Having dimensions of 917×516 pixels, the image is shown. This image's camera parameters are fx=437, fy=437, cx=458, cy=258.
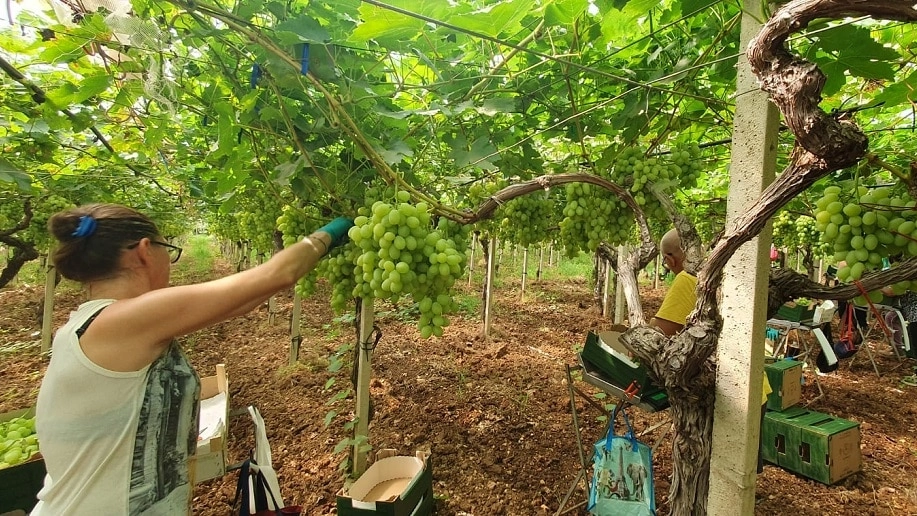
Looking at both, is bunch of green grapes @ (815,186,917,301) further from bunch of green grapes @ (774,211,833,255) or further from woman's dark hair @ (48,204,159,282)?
bunch of green grapes @ (774,211,833,255)

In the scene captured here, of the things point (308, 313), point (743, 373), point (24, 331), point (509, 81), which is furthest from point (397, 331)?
point (24, 331)

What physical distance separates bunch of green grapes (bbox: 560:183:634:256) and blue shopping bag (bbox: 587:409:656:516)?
1.14 m

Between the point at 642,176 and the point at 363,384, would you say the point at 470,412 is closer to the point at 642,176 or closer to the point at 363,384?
the point at 363,384

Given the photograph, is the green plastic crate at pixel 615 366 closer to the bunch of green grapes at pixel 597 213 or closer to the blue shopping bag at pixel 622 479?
the blue shopping bag at pixel 622 479

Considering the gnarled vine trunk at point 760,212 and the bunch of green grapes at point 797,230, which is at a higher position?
the bunch of green grapes at point 797,230

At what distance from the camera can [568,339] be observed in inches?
298

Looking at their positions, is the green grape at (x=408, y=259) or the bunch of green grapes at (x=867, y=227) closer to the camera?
the bunch of green grapes at (x=867, y=227)

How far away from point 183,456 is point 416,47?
1.97 meters

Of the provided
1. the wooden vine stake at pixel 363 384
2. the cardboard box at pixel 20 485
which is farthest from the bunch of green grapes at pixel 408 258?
the cardboard box at pixel 20 485

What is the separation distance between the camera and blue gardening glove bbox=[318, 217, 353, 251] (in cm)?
184

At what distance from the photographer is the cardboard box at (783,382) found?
446 cm

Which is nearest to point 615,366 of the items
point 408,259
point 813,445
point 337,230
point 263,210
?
point 408,259

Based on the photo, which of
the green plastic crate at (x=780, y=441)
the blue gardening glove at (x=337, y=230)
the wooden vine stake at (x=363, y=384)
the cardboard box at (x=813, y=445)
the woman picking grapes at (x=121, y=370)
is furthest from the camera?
the green plastic crate at (x=780, y=441)

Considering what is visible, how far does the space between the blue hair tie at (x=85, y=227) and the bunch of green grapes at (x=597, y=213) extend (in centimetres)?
213
